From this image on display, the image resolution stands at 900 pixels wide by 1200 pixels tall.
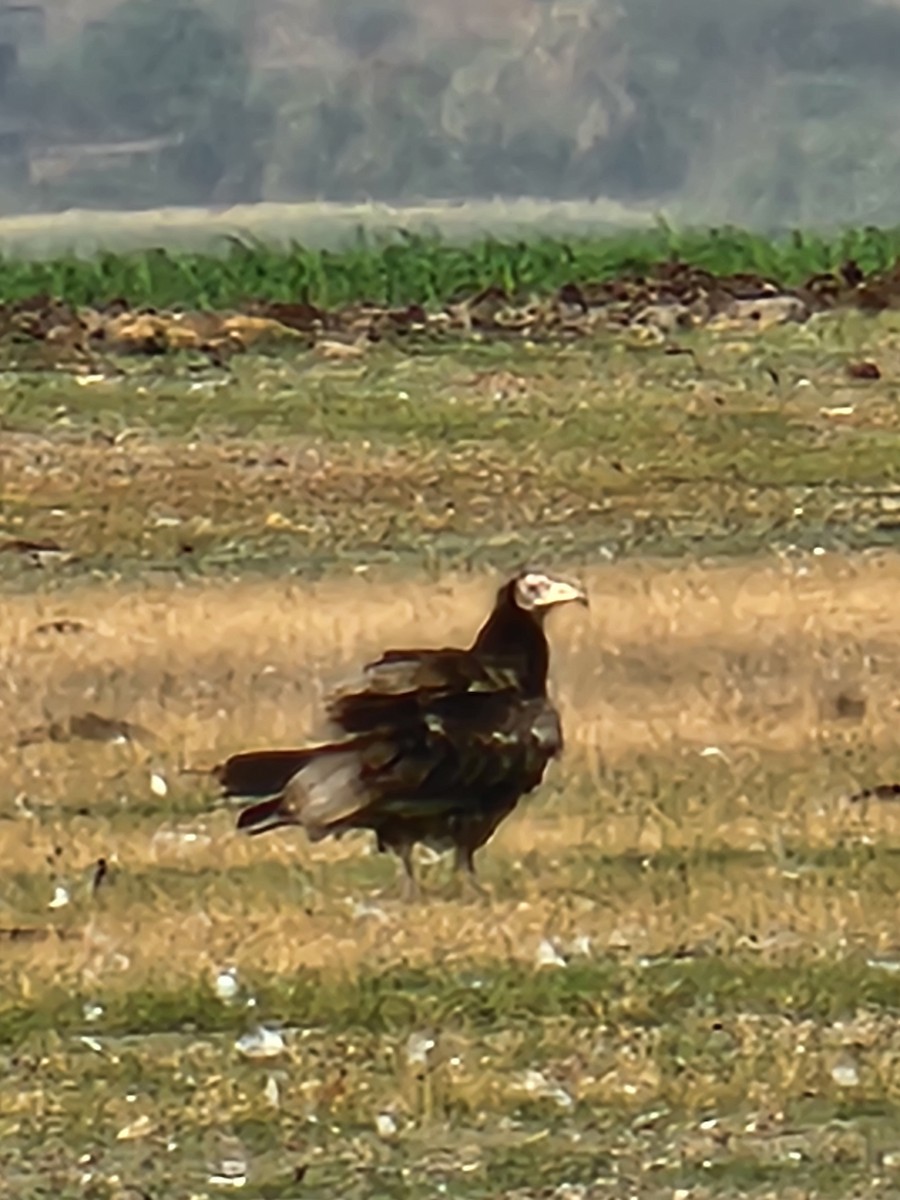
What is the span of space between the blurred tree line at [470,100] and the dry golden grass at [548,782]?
1.25 ft

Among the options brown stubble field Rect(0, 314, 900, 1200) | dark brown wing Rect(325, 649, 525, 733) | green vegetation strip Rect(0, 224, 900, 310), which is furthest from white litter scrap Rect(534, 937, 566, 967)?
green vegetation strip Rect(0, 224, 900, 310)

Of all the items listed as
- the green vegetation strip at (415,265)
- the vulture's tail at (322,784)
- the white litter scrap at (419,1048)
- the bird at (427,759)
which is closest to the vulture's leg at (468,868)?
the bird at (427,759)

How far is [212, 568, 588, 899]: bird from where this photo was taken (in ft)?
7.25

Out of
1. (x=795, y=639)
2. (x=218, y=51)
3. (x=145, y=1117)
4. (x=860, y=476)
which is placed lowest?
(x=145, y=1117)

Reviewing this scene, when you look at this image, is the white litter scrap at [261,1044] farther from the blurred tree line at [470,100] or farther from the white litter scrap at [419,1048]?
the blurred tree line at [470,100]

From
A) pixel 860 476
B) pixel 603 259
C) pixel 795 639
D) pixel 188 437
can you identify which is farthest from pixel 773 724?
pixel 188 437

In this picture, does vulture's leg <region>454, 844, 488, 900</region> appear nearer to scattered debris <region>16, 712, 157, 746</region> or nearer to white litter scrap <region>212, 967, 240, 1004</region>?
white litter scrap <region>212, 967, 240, 1004</region>

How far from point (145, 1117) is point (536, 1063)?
314mm

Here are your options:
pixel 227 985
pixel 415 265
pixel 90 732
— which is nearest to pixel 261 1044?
pixel 227 985

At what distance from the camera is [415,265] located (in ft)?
8.03

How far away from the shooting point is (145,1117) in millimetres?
1980

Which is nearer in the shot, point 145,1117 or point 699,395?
point 145,1117

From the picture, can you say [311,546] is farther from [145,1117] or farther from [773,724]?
[145,1117]

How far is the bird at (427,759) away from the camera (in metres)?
2.21
